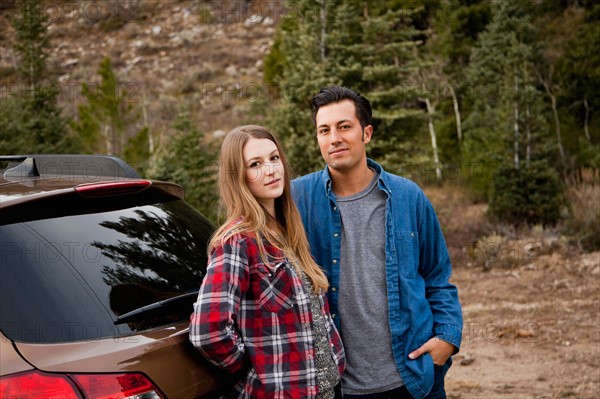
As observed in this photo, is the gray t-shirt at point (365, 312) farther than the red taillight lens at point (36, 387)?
Yes

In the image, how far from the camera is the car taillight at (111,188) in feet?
6.85

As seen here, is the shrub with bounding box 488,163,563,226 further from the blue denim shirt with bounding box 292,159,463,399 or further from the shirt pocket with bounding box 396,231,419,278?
the shirt pocket with bounding box 396,231,419,278

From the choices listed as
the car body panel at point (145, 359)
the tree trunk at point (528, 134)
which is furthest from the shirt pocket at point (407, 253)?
the tree trunk at point (528, 134)

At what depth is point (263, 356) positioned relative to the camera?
2002 millimetres

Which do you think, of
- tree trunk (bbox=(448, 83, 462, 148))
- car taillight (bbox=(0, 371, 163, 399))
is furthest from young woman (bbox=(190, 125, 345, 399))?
tree trunk (bbox=(448, 83, 462, 148))

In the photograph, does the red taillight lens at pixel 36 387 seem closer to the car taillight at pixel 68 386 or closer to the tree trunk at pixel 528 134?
the car taillight at pixel 68 386

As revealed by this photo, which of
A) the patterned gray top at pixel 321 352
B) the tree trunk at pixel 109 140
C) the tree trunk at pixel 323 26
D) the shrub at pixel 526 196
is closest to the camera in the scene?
the patterned gray top at pixel 321 352

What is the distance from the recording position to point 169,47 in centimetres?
4162

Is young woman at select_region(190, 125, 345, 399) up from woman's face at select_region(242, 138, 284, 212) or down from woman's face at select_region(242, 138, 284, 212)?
down

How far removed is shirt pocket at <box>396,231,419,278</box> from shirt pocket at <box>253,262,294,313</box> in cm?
65

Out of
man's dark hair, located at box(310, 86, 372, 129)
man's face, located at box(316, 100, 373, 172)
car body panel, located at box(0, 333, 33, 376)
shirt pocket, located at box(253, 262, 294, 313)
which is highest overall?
man's dark hair, located at box(310, 86, 372, 129)

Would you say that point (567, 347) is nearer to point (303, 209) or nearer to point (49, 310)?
point (303, 209)

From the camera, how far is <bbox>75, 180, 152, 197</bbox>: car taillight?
2.09 meters

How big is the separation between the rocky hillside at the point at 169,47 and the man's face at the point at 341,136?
92.7 ft
